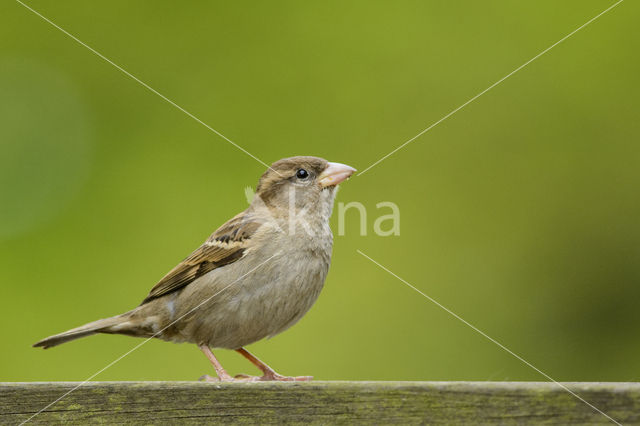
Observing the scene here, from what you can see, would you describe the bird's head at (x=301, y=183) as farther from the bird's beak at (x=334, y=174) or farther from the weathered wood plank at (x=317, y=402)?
the weathered wood plank at (x=317, y=402)

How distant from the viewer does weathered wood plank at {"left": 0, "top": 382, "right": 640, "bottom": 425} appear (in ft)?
7.25

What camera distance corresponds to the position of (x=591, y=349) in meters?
4.62

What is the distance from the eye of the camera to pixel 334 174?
173 inches

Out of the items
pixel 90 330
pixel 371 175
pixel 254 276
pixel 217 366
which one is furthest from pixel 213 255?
pixel 371 175

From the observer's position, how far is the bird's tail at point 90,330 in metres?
4.11

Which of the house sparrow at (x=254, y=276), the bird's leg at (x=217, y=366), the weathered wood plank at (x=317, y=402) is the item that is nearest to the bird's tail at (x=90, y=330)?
the house sparrow at (x=254, y=276)

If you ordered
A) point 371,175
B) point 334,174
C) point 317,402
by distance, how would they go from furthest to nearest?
point 371,175 → point 334,174 → point 317,402

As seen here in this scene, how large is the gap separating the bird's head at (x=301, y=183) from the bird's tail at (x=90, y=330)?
0.97 metres

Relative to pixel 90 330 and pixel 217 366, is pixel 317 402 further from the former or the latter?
pixel 90 330

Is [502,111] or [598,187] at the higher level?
[502,111]

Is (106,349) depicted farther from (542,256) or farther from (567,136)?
(567,136)

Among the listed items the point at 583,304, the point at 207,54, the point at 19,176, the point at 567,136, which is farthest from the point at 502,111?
the point at 19,176

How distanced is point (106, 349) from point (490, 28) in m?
3.00

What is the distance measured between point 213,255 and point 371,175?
1.44 m
